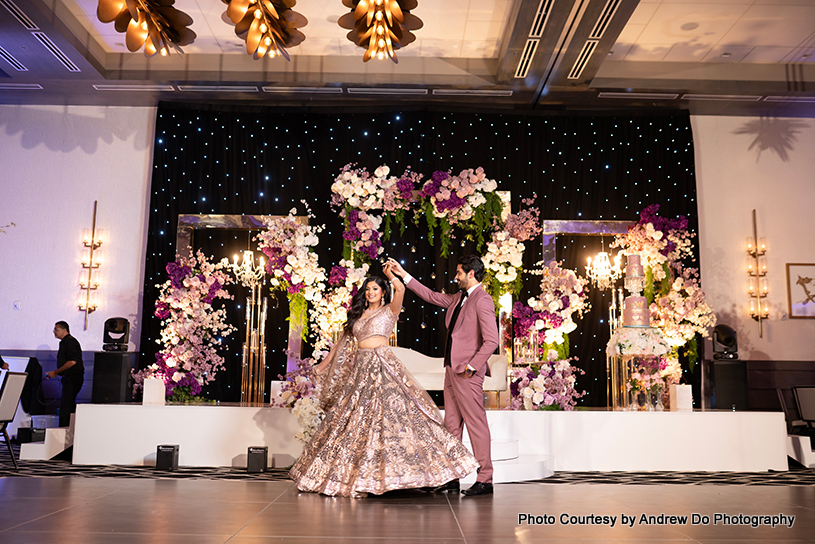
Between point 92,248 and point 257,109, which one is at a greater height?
point 257,109

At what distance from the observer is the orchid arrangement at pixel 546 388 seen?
727 cm

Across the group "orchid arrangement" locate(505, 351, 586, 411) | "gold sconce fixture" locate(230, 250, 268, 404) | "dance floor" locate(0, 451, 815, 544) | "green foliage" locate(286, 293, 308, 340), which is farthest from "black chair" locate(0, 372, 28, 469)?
"orchid arrangement" locate(505, 351, 586, 411)

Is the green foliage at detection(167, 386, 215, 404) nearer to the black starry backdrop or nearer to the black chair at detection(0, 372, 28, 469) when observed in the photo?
the black chair at detection(0, 372, 28, 469)

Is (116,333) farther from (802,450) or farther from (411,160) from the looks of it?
(802,450)

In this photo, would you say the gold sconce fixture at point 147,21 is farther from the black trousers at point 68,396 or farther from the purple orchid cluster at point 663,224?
the purple orchid cluster at point 663,224

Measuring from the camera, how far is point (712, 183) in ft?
33.5

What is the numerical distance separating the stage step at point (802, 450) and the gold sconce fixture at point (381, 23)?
589cm

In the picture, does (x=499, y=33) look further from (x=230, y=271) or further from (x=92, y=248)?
(x=92, y=248)

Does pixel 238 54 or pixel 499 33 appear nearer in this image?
pixel 499 33

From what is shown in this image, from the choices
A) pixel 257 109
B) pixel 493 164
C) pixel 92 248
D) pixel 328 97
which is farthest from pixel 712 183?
pixel 92 248

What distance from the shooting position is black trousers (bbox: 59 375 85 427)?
854 centimetres

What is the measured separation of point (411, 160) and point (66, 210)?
5046 millimetres

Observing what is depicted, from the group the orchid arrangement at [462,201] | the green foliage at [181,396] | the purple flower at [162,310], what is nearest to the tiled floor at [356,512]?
the green foliage at [181,396]

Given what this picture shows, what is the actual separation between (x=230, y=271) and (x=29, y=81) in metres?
3.67
